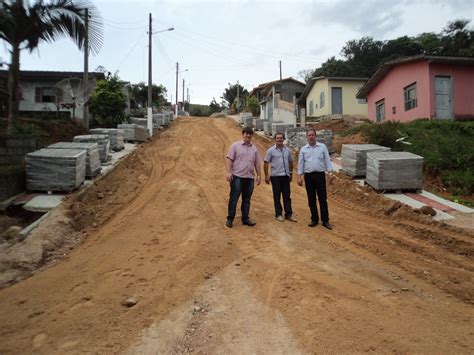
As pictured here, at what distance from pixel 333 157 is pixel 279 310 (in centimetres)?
1048

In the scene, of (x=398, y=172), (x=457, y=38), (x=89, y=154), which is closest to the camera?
(x=398, y=172)

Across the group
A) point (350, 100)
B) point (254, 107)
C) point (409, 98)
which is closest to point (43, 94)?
point (350, 100)

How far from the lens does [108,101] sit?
19.6 metres

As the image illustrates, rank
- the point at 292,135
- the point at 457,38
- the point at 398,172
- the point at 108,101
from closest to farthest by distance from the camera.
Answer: the point at 398,172, the point at 292,135, the point at 108,101, the point at 457,38

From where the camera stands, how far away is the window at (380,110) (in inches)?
887

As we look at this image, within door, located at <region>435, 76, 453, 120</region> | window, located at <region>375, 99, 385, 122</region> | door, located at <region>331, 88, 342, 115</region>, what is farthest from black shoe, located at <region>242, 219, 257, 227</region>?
door, located at <region>331, 88, 342, 115</region>

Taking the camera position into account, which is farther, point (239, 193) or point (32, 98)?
point (32, 98)

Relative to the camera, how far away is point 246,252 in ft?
17.6

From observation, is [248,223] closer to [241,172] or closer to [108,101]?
[241,172]

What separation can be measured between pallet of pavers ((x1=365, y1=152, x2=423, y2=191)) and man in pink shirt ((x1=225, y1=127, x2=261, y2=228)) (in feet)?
11.7

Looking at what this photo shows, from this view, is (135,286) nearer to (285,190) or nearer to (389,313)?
(389,313)

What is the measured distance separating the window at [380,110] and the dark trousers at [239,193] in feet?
59.8

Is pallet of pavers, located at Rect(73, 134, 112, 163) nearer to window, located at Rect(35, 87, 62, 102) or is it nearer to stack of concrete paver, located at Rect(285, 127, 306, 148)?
stack of concrete paver, located at Rect(285, 127, 306, 148)

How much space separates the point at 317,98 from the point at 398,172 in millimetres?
23290
